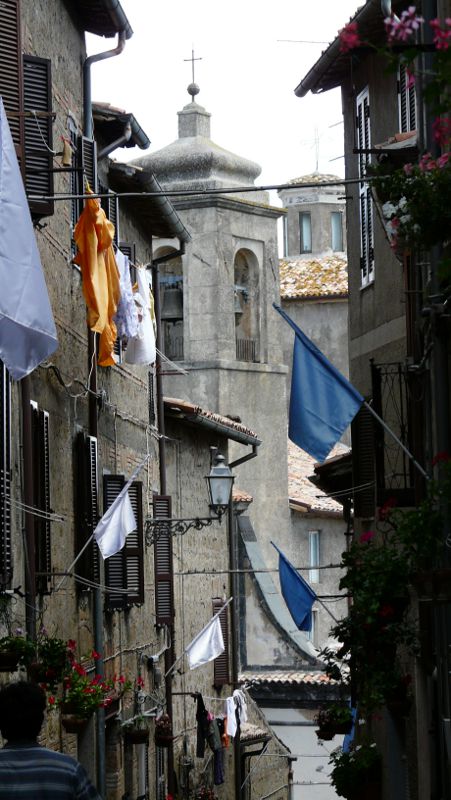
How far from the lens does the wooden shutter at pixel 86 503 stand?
1767 centimetres

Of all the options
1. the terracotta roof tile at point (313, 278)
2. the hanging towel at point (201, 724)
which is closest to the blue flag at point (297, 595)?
the hanging towel at point (201, 724)

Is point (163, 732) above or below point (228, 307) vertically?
below

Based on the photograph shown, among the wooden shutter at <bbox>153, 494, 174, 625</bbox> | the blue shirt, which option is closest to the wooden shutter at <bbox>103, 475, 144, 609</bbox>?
the wooden shutter at <bbox>153, 494, 174, 625</bbox>

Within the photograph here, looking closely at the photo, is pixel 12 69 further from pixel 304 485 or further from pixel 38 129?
pixel 304 485

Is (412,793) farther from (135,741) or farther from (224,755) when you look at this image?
(224,755)

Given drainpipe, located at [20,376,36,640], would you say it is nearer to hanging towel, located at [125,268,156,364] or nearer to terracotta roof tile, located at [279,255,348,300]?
hanging towel, located at [125,268,156,364]

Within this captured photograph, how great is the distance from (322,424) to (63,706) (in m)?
3.50

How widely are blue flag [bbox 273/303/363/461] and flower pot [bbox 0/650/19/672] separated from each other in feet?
8.80

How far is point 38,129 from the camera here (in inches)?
570

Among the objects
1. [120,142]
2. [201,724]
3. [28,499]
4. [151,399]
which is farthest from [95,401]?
[201,724]

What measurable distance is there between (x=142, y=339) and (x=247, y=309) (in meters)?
23.7

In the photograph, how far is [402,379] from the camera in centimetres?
1662

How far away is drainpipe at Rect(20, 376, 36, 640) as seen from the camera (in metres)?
14.4

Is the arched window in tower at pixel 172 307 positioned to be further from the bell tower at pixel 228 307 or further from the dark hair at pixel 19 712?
the dark hair at pixel 19 712
